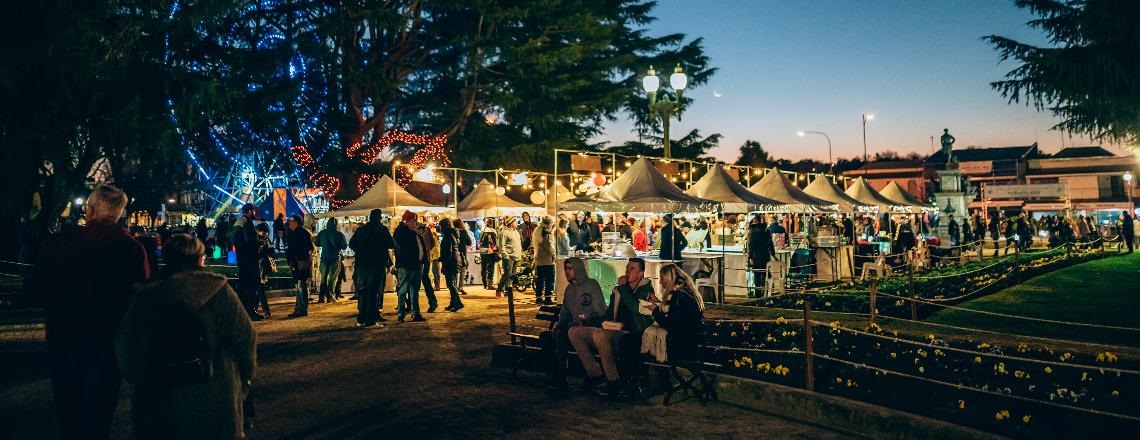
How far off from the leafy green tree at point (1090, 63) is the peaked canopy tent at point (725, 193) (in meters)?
9.23

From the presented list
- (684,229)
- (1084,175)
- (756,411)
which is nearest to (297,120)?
(684,229)

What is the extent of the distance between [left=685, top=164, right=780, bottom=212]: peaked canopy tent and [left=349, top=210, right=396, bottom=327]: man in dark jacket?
617 cm

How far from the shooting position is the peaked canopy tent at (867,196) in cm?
2147

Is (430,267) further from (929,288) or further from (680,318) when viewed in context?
(929,288)

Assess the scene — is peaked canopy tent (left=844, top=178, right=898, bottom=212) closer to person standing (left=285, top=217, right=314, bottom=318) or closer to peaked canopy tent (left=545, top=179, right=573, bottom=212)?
peaked canopy tent (left=545, top=179, right=573, bottom=212)

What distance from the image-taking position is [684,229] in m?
20.6

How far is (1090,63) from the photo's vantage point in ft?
56.6

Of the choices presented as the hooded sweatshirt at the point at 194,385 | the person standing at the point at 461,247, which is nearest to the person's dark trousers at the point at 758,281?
the person standing at the point at 461,247

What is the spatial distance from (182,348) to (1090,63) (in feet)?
67.9

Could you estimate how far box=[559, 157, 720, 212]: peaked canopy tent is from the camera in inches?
452


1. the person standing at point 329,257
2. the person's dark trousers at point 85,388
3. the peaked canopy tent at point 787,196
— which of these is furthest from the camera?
the peaked canopy tent at point 787,196

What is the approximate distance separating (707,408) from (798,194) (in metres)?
11.9

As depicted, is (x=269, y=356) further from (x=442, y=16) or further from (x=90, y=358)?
(x=442, y=16)

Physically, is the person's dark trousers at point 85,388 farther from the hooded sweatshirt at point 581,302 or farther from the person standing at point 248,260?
the person standing at point 248,260
